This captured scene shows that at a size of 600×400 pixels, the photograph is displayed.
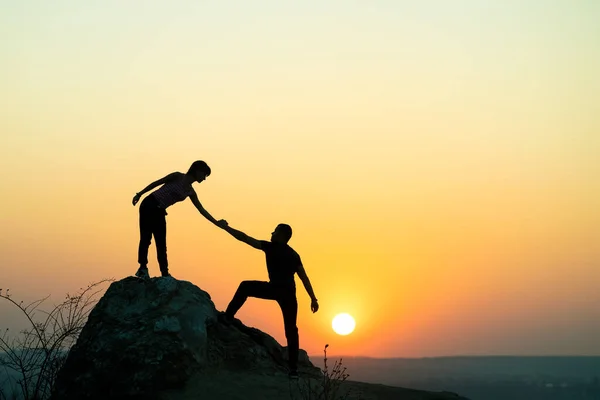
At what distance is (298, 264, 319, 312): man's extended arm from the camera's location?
13.6 meters

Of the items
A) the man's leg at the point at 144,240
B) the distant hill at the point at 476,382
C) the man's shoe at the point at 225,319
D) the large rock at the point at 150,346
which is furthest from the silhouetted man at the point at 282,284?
the distant hill at the point at 476,382

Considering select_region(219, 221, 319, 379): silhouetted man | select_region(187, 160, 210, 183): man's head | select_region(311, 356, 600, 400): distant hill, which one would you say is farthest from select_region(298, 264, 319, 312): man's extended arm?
select_region(311, 356, 600, 400): distant hill

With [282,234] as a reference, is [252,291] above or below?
below

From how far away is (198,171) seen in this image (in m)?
13.8

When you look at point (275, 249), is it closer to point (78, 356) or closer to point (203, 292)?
point (203, 292)

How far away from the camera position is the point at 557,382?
187 metres

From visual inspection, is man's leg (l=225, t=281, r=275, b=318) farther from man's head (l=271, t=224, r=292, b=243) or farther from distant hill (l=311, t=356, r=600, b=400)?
distant hill (l=311, t=356, r=600, b=400)

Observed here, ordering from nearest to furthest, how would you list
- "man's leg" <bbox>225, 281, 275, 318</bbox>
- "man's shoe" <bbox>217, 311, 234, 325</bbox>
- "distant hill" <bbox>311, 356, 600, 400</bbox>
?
"man's leg" <bbox>225, 281, 275, 318</bbox> → "man's shoe" <bbox>217, 311, 234, 325</bbox> → "distant hill" <bbox>311, 356, 600, 400</bbox>

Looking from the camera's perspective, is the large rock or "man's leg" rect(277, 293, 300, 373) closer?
the large rock

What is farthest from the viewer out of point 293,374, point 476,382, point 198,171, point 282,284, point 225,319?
point 476,382

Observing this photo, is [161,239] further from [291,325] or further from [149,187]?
[291,325]

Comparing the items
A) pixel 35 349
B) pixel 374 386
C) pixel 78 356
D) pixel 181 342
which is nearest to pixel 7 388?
pixel 35 349

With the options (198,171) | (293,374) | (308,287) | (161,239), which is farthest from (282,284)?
(198,171)

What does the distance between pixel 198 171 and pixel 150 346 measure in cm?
307
